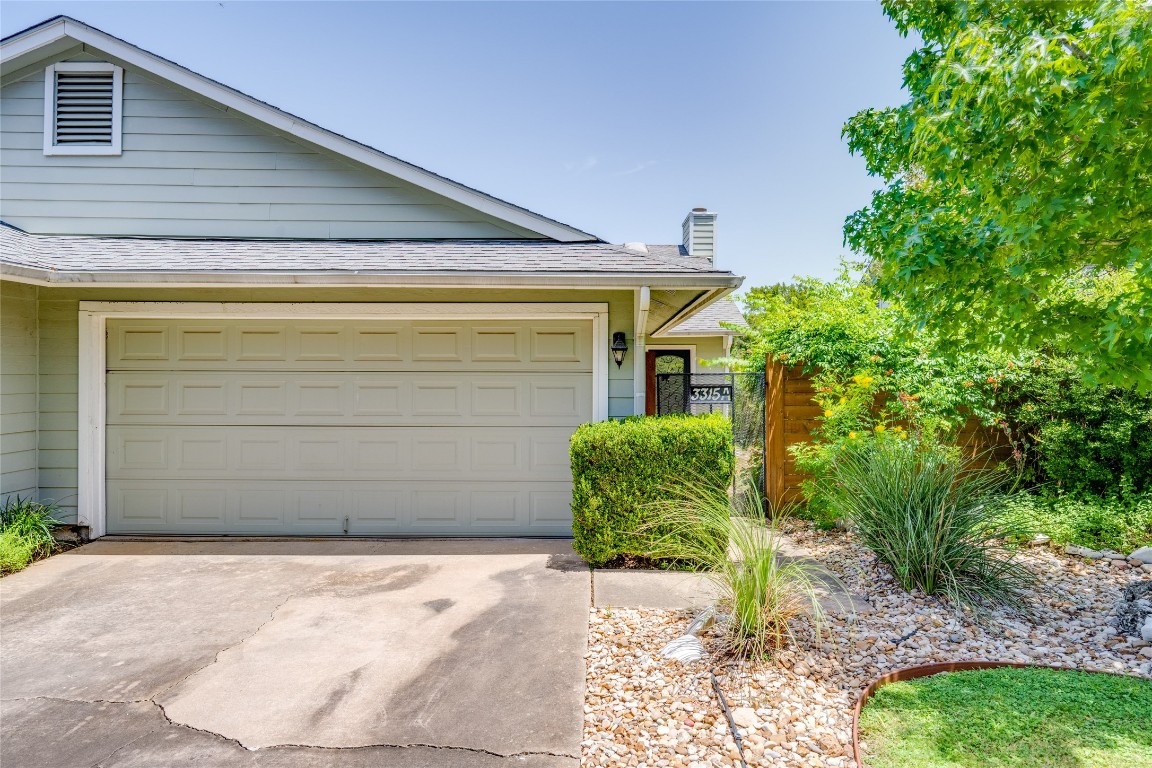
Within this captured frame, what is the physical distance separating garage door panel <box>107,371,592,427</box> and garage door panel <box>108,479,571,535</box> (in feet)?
2.21

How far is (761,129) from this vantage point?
38.8 ft

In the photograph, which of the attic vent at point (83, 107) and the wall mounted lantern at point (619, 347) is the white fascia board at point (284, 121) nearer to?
the attic vent at point (83, 107)

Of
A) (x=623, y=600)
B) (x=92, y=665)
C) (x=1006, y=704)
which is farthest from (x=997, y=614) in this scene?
(x=92, y=665)

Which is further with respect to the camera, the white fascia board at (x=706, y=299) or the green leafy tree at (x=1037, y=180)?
the white fascia board at (x=706, y=299)

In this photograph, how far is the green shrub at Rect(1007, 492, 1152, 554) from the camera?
194 inches

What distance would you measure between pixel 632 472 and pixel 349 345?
10.7 feet

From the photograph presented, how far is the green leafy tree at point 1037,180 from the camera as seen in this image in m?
2.63

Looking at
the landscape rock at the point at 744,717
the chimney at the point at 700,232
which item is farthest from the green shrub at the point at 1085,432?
the chimney at the point at 700,232

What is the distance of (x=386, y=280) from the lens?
514cm

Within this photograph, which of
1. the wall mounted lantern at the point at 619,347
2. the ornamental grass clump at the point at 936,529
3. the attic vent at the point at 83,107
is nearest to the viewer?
the ornamental grass clump at the point at 936,529

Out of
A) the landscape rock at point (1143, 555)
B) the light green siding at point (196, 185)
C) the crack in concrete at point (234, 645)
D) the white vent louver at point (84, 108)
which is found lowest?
the crack in concrete at point (234, 645)

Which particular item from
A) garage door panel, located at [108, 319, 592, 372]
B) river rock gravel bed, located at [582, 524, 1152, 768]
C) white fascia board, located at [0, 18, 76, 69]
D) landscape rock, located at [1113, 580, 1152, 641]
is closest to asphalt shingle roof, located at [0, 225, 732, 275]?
garage door panel, located at [108, 319, 592, 372]

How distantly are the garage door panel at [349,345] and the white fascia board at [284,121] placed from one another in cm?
133

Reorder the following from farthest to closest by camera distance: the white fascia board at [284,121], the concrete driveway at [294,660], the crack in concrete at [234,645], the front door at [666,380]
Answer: the front door at [666,380], the white fascia board at [284,121], the crack in concrete at [234,645], the concrete driveway at [294,660]
